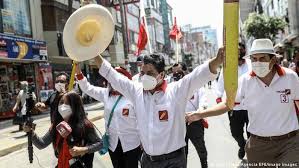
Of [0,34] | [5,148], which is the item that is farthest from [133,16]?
[5,148]

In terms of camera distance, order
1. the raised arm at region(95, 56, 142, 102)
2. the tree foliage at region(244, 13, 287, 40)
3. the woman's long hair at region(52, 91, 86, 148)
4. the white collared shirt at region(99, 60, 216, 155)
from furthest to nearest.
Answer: the tree foliage at region(244, 13, 287, 40) < the woman's long hair at region(52, 91, 86, 148) < the raised arm at region(95, 56, 142, 102) < the white collared shirt at region(99, 60, 216, 155)

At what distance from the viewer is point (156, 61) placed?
402 centimetres

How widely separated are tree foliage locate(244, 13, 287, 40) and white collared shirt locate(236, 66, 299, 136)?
36.3m

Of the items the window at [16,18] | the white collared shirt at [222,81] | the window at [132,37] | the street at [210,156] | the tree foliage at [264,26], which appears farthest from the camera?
the window at [132,37]

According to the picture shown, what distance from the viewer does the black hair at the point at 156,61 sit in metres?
4.01

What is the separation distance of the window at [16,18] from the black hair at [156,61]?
20.1 metres

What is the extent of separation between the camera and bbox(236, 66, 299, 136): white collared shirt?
4.45m

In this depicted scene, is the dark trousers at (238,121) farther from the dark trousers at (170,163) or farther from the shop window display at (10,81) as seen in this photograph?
the shop window display at (10,81)

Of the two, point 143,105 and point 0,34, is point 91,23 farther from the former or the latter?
point 0,34

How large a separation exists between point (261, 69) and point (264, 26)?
36.9 meters

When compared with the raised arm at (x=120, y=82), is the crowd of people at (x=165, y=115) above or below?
below

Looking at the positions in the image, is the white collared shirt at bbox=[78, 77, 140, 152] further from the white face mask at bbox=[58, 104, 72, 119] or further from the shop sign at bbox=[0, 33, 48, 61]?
the shop sign at bbox=[0, 33, 48, 61]

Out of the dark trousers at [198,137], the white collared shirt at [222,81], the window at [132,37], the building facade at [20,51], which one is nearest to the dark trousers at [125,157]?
the dark trousers at [198,137]

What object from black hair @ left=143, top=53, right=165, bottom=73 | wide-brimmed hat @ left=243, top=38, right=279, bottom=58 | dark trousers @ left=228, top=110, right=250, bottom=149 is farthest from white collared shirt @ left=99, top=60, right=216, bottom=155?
dark trousers @ left=228, top=110, right=250, bottom=149
